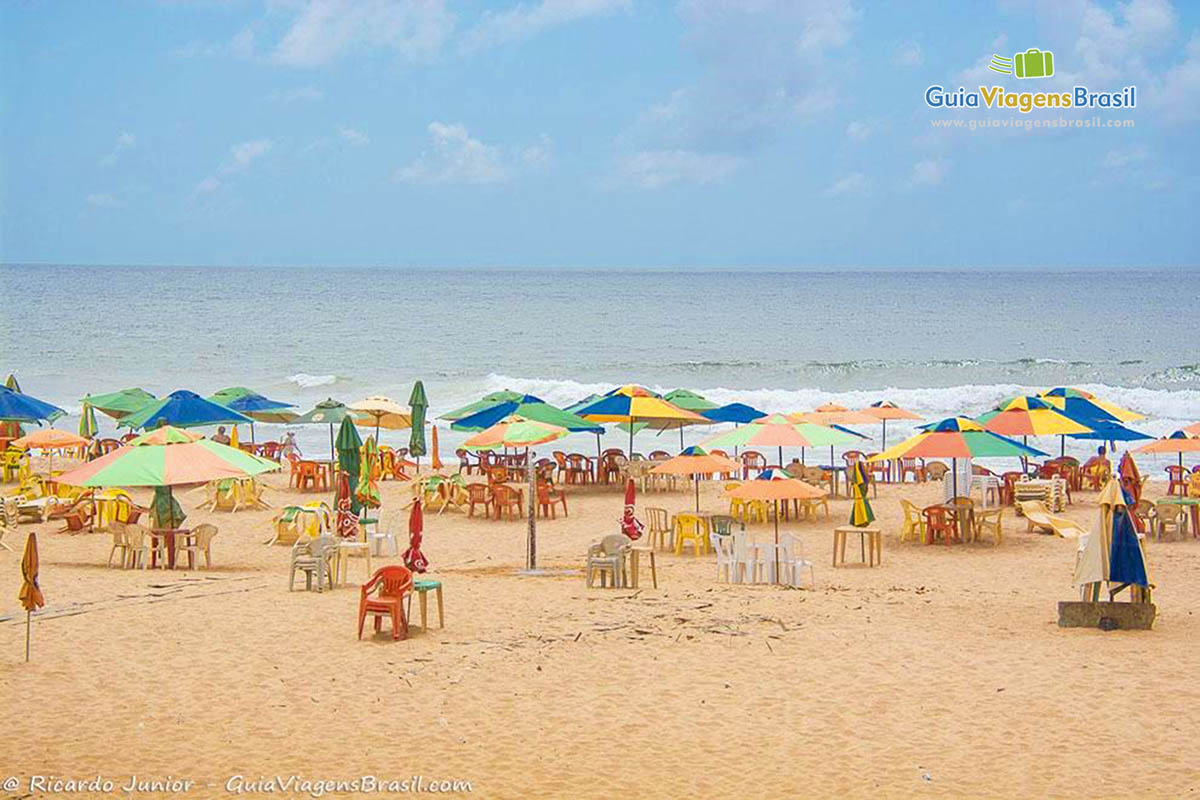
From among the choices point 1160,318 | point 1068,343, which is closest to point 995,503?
point 1068,343

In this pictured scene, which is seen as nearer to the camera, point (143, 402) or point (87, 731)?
point (87, 731)

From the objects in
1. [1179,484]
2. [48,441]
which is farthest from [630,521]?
[48,441]

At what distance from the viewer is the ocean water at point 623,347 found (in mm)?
48875

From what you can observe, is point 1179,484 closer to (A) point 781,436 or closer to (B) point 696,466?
(A) point 781,436

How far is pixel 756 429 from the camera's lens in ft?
60.1

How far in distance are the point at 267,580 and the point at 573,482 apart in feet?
32.5

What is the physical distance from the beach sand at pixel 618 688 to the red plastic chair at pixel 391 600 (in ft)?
0.62

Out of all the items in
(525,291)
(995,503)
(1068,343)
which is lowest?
(995,503)

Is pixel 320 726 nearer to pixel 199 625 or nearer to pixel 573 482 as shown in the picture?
pixel 199 625

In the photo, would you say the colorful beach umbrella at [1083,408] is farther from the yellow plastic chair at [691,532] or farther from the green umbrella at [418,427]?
the green umbrella at [418,427]

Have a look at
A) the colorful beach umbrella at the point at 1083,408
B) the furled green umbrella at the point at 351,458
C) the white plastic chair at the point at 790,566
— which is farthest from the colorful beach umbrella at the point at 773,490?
the colorful beach umbrella at the point at 1083,408

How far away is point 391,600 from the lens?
1105cm

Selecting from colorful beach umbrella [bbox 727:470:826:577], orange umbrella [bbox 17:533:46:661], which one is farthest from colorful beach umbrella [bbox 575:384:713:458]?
orange umbrella [bbox 17:533:46:661]

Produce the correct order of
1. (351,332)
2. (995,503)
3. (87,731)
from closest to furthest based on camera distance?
(87,731) < (995,503) < (351,332)
